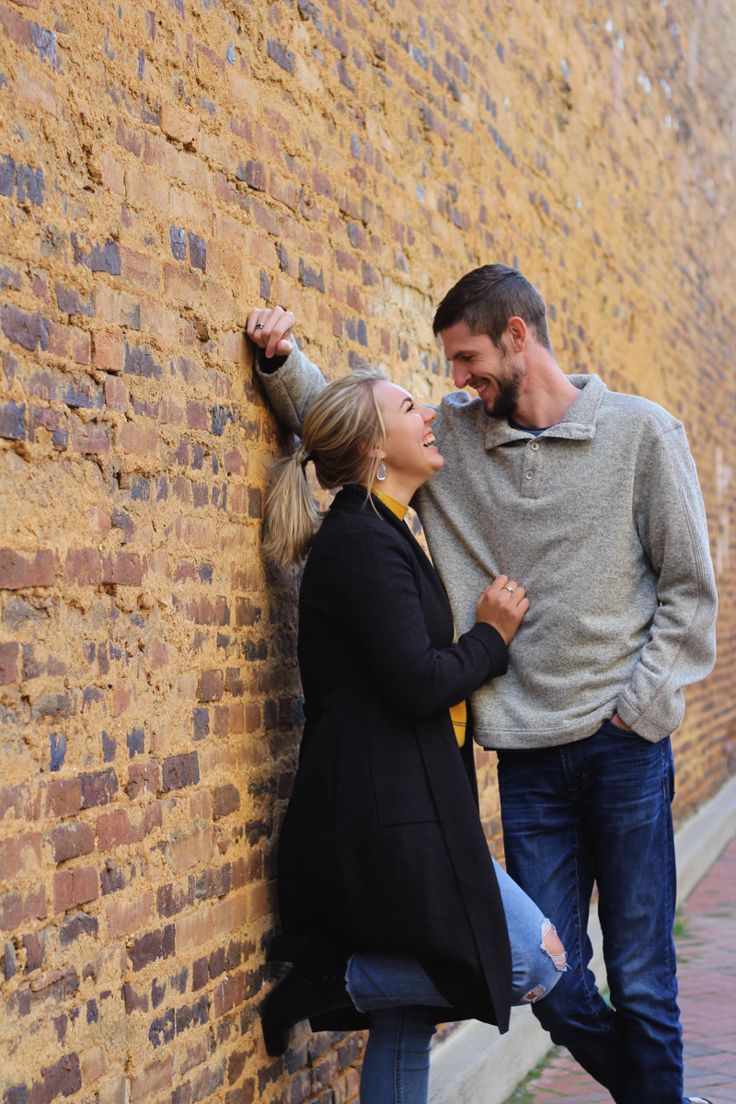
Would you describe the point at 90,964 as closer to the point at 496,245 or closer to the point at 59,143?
the point at 59,143

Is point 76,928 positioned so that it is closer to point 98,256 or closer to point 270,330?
point 98,256

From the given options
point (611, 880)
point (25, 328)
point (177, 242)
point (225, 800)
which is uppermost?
point (177, 242)

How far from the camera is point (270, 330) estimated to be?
3.27m

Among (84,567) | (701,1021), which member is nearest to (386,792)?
(84,567)

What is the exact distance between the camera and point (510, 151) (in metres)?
5.73

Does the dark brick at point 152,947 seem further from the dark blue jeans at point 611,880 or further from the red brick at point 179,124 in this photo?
the red brick at point 179,124

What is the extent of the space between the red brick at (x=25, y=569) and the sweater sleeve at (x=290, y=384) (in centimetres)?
102

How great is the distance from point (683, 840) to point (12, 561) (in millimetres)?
6898

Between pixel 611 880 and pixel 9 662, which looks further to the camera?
pixel 611 880

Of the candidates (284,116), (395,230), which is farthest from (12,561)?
(395,230)

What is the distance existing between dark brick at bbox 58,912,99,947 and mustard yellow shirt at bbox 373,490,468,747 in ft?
3.13

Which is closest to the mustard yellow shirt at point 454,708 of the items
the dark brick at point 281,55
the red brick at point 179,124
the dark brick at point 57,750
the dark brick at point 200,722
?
the dark brick at point 200,722

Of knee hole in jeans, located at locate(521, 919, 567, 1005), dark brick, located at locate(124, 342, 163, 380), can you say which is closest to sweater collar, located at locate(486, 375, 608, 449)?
dark brick, located at locate(124, 342, 163, 380)

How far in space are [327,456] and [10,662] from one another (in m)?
1.05
